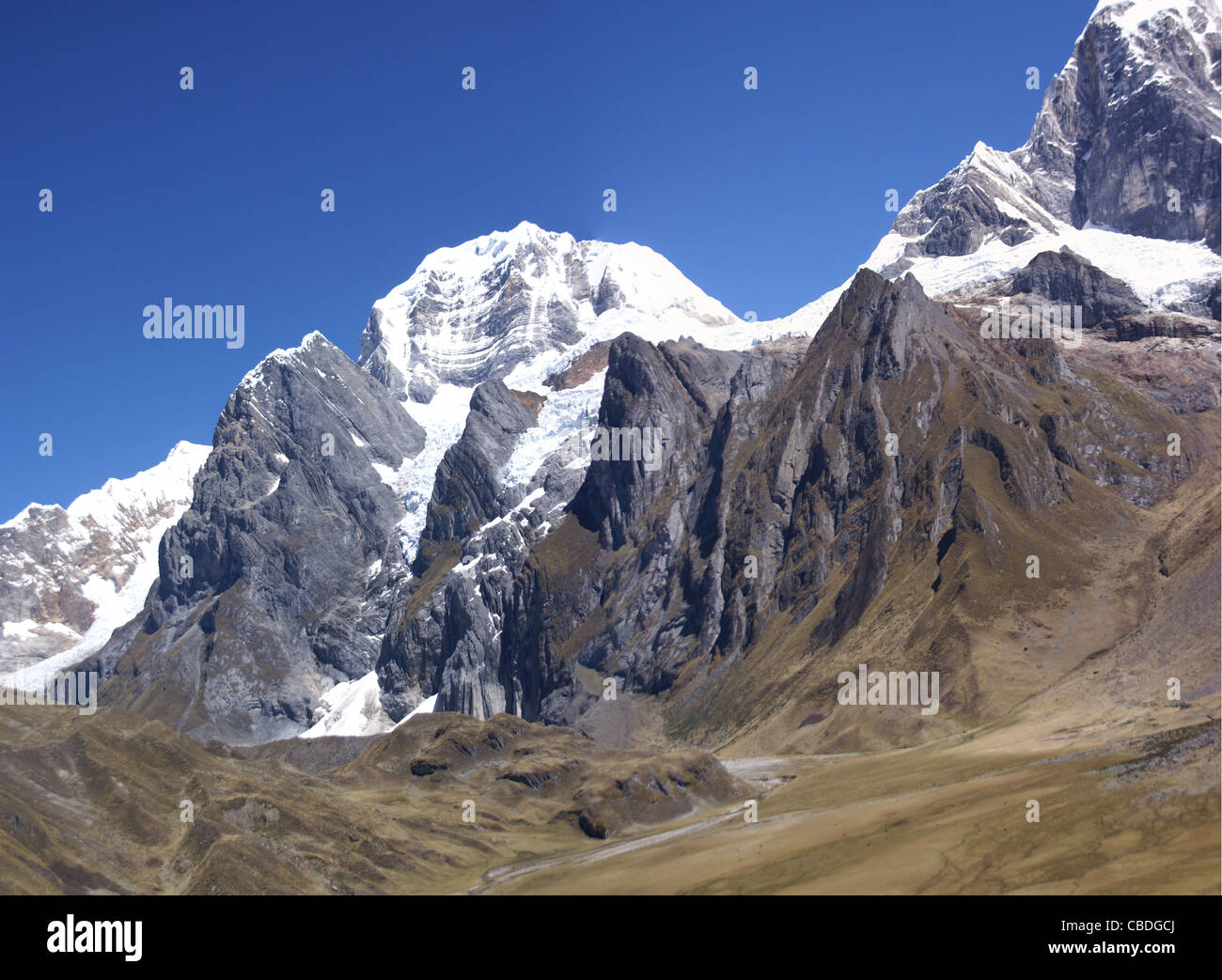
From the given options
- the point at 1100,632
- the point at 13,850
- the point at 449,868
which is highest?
the point at 1100,632
